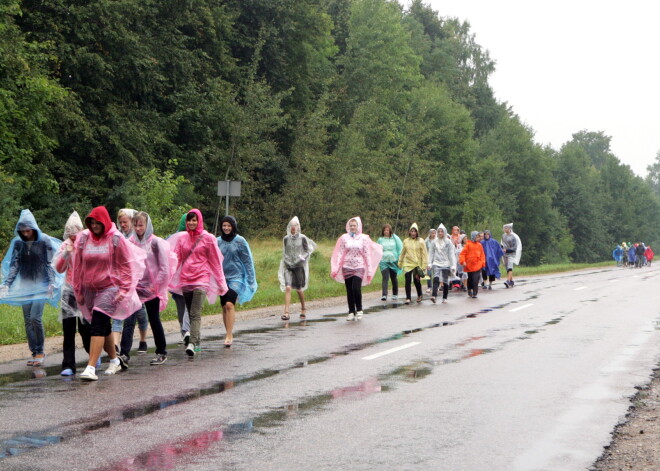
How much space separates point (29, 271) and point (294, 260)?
6844 mm

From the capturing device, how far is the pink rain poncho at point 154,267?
11078mm

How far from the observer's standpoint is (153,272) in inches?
439

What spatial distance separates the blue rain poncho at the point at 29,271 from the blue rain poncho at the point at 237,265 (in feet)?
8.25

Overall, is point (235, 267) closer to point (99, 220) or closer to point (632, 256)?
point (99, 220)

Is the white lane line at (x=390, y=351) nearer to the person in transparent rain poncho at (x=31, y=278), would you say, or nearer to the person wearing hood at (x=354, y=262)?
the person in transparent rain poncho at (x=31, y=278)

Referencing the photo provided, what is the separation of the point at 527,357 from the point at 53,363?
18.9 ft

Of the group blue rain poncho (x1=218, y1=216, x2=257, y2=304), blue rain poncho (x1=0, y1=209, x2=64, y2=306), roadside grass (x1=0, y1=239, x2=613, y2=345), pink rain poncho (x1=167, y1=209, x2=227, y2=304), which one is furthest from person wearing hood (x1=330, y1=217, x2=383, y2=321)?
blue rain poncho (x1=0, y1=209, x2=64, y2=306)

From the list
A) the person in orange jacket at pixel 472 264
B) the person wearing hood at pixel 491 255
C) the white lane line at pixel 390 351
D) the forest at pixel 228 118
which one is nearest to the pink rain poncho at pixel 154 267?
the white lane line at pixel 390 351

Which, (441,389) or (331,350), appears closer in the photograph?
(441,389)

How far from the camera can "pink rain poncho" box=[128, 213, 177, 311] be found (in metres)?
11.1

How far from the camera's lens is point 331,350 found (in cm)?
1229

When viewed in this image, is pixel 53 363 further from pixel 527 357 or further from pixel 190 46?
pixel 190 46

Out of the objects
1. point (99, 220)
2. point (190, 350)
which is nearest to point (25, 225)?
point (99, 220)

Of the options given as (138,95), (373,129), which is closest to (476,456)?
(138,95)
